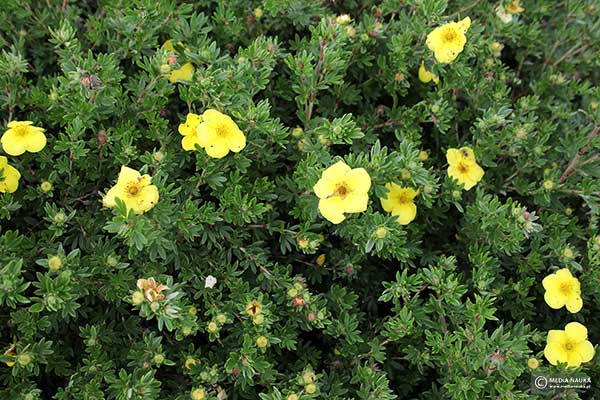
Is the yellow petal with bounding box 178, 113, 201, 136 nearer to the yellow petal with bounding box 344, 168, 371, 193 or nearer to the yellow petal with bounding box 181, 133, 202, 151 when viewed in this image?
the yellow petal with bounding box 181, 133, 202, 151

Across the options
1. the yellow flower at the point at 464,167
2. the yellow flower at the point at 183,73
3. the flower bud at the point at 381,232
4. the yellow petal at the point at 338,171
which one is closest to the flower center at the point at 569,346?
the yellow flower at the point at 464,167

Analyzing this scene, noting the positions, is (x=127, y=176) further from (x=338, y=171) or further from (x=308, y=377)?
(x=308, y=377)

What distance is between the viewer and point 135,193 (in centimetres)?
242

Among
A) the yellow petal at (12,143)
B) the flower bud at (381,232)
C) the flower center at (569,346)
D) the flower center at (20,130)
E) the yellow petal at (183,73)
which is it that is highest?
the yellow petal at (183,73)

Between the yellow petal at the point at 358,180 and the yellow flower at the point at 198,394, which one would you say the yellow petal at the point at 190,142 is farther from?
the yellow flower at the point at 198,394

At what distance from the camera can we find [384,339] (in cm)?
291

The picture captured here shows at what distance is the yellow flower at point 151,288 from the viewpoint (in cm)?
235

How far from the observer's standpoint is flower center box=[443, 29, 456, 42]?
2961mm

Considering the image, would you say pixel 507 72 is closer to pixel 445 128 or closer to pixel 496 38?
pixel 496 38

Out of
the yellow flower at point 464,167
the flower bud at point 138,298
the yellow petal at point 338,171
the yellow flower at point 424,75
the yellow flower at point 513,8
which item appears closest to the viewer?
the flower bud at point 138,298

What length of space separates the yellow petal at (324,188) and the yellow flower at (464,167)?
30.6 inches

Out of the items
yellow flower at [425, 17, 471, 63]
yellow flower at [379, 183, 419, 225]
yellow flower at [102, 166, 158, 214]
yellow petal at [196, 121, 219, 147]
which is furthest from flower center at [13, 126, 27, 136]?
yellow flower at [425, 17, 471, 63]

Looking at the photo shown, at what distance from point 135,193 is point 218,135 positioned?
1.38 ft

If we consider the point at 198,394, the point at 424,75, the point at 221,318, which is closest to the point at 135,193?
the point at 221,318
